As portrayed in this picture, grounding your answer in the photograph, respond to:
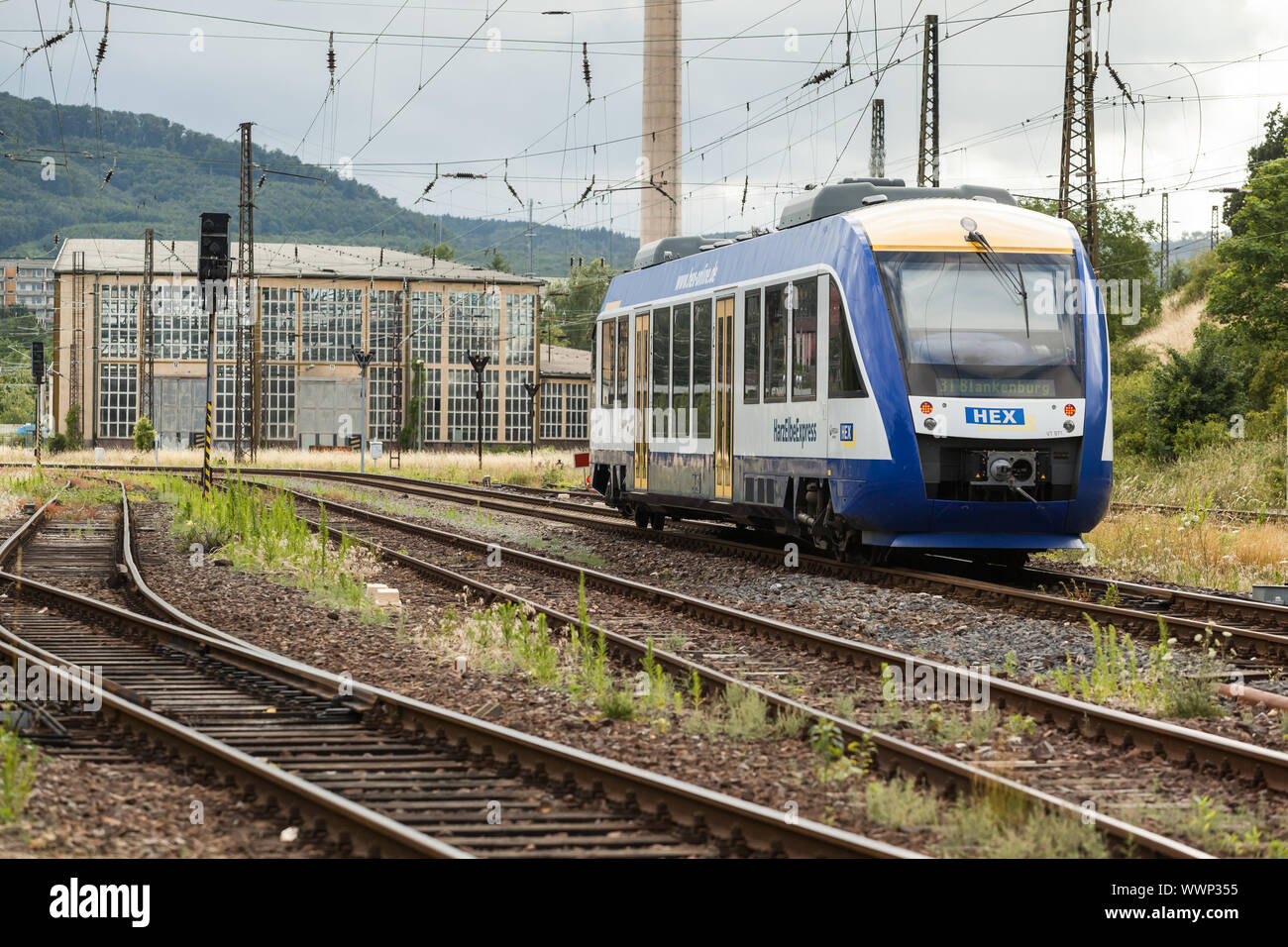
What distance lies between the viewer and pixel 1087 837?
6.04m

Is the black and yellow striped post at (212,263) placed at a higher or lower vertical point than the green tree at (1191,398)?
higher

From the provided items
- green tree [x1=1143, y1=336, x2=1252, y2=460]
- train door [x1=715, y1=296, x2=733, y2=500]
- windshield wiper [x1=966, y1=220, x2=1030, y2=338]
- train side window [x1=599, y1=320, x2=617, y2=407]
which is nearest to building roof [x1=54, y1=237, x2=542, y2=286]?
green tree [x1=1143, y1=336, x2=1252, y2=460]

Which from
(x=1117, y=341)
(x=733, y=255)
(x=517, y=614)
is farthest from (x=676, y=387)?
(x=1117, y=341)

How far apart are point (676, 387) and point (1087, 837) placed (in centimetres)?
1454

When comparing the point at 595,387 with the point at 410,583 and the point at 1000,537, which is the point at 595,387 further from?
the point at 1000,537

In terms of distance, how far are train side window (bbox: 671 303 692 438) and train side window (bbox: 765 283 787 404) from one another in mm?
2672

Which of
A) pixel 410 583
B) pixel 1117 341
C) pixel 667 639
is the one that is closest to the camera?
pixel 667 639

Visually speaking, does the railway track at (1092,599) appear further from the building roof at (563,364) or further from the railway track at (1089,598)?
the building roof at (563,364)

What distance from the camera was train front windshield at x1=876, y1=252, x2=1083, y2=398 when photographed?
1461cm

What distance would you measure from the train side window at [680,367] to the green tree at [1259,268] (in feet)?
92.7

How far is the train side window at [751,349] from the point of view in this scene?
17.6 meters

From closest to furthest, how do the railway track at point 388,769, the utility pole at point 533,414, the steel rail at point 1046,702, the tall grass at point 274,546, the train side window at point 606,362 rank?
1. the railway track at point 388,769
2. the steel rail at point 1046,702
3. the tall grass at point 274,546
4. the train side window at point 606,362
5. the utility pole at point 533,414

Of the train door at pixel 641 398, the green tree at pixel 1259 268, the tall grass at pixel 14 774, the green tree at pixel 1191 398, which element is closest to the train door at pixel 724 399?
the train door at pixel 641 398

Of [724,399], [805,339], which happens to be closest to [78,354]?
[724,399]
